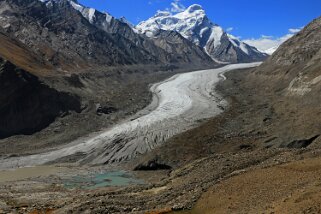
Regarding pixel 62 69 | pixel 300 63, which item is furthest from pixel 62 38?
pixel 300 63

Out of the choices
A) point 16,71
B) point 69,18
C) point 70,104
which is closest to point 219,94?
point 70,104

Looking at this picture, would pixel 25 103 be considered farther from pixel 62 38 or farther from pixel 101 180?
pixel 62 38

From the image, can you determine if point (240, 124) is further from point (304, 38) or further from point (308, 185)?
point (304, 38)

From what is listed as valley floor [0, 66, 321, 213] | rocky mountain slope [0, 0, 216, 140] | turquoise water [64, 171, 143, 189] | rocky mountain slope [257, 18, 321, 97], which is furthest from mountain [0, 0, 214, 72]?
turquoise water [64, 171, 143, 189]

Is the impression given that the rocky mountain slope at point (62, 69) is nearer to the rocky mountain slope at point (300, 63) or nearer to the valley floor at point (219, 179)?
the valley floor at point (219, 179)

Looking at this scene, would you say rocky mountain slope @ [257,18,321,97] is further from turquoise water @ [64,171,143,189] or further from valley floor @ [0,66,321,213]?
turquoise water @ [64,171,143,189]

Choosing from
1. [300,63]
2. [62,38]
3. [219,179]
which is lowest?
[219,179]

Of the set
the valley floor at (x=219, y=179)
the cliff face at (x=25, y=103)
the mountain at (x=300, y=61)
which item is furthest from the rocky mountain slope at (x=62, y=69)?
the mountain at (x=300, y=61)
